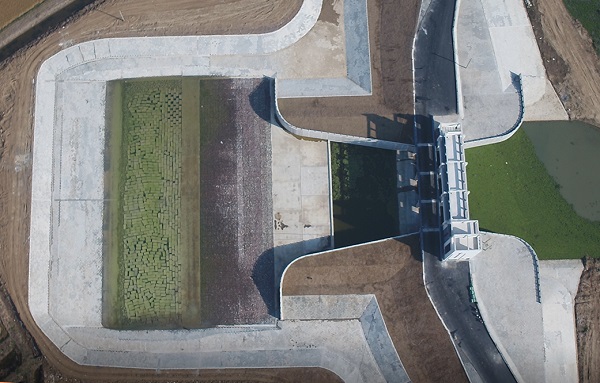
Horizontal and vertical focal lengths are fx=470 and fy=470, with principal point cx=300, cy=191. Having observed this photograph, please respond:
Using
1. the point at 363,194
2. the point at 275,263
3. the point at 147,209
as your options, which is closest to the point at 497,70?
the point at 363,194

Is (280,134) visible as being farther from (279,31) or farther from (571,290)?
(571,290)

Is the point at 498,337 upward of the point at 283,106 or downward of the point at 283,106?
downward

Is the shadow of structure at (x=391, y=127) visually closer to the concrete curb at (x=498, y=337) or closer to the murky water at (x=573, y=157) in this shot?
the murky water at (x=573, y=157)

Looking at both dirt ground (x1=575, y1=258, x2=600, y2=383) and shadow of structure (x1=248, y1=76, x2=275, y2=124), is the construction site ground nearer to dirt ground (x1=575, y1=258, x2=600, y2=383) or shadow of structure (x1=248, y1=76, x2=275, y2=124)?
dirt ground (x1=575, y1=258, x2=600, y2=383)

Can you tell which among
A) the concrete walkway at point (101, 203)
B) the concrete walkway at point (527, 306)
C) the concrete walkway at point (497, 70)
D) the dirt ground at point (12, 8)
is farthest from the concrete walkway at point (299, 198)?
the dirt ground at point (12, 8)

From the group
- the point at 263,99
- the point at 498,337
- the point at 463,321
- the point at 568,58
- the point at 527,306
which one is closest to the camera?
the point at 463,321

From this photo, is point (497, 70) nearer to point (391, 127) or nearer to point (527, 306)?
point (391, 127)
